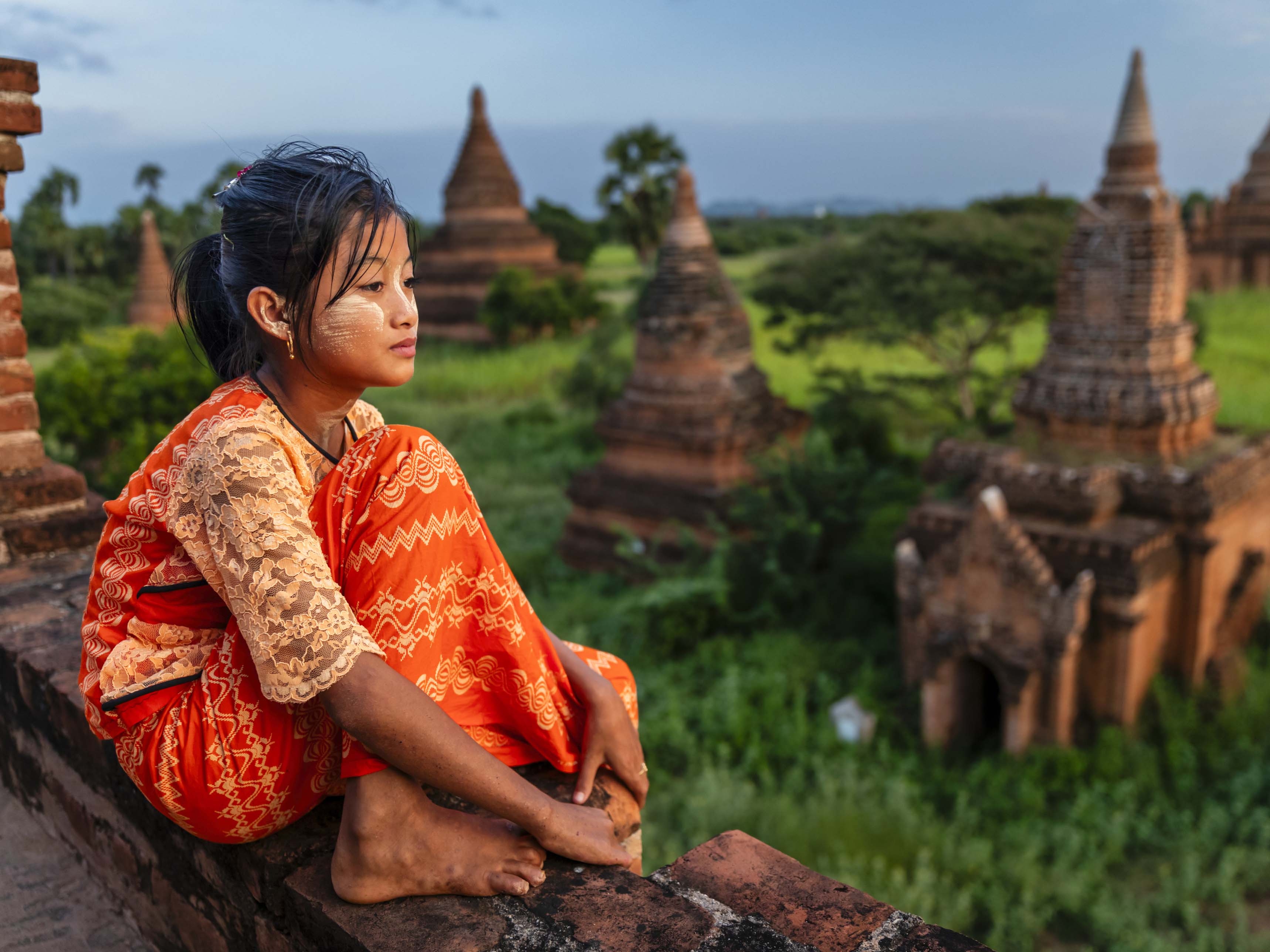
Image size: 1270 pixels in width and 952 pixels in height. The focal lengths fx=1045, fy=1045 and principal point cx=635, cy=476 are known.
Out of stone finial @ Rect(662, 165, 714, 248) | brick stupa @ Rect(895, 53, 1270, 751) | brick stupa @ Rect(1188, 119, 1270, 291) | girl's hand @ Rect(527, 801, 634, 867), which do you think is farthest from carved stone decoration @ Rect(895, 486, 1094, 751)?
brick stupa @ Rect(1188, 119, 1270, 291)

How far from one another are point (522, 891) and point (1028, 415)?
970 centimetres

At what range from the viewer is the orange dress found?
1595 millimetres

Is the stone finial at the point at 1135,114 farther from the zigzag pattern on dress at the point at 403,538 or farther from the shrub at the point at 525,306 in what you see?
the shrub at the point at 525,306

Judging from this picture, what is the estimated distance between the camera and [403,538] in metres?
1.63

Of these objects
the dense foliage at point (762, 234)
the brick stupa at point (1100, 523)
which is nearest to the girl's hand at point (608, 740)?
the brick stupa at point (1100, 523)

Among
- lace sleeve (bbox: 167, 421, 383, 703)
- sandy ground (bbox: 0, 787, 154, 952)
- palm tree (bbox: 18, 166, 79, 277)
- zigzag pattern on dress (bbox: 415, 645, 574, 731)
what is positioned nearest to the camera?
lace sleeve (bbox: 167, 421, 383, 703)

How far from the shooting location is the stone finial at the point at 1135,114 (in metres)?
9.65

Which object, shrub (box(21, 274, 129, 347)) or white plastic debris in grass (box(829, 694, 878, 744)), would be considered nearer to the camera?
white plastic debris in grass (box(829, 694, 878, 744))

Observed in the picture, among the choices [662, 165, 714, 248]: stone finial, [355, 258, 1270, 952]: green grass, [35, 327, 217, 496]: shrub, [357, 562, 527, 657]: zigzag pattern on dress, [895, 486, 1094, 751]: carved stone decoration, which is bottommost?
[355, 258, 1270, 952]: green grass

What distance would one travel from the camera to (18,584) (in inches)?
132

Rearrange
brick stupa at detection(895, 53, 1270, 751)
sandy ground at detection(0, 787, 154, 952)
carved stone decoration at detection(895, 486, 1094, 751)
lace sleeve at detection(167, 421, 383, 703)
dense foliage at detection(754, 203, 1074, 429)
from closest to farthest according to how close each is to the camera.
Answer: lace sleeve at detection(167, 421, 383, 703)
sandy ground at detection(0, 787, 154, 952)
carved stone decoration at detection(895, 486, 1094, 751)
brick stupa at detection(895, 53, 1270, 751)
dense foliage at detection(754, 203, 1074, 429)

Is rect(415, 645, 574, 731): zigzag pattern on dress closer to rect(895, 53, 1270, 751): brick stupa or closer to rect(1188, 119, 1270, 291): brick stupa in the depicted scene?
rect(895, 53, 1270, 751): brick stupa

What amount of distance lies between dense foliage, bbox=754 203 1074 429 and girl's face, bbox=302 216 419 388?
15.4 m

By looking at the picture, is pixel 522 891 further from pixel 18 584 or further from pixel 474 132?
pixel 474 132
